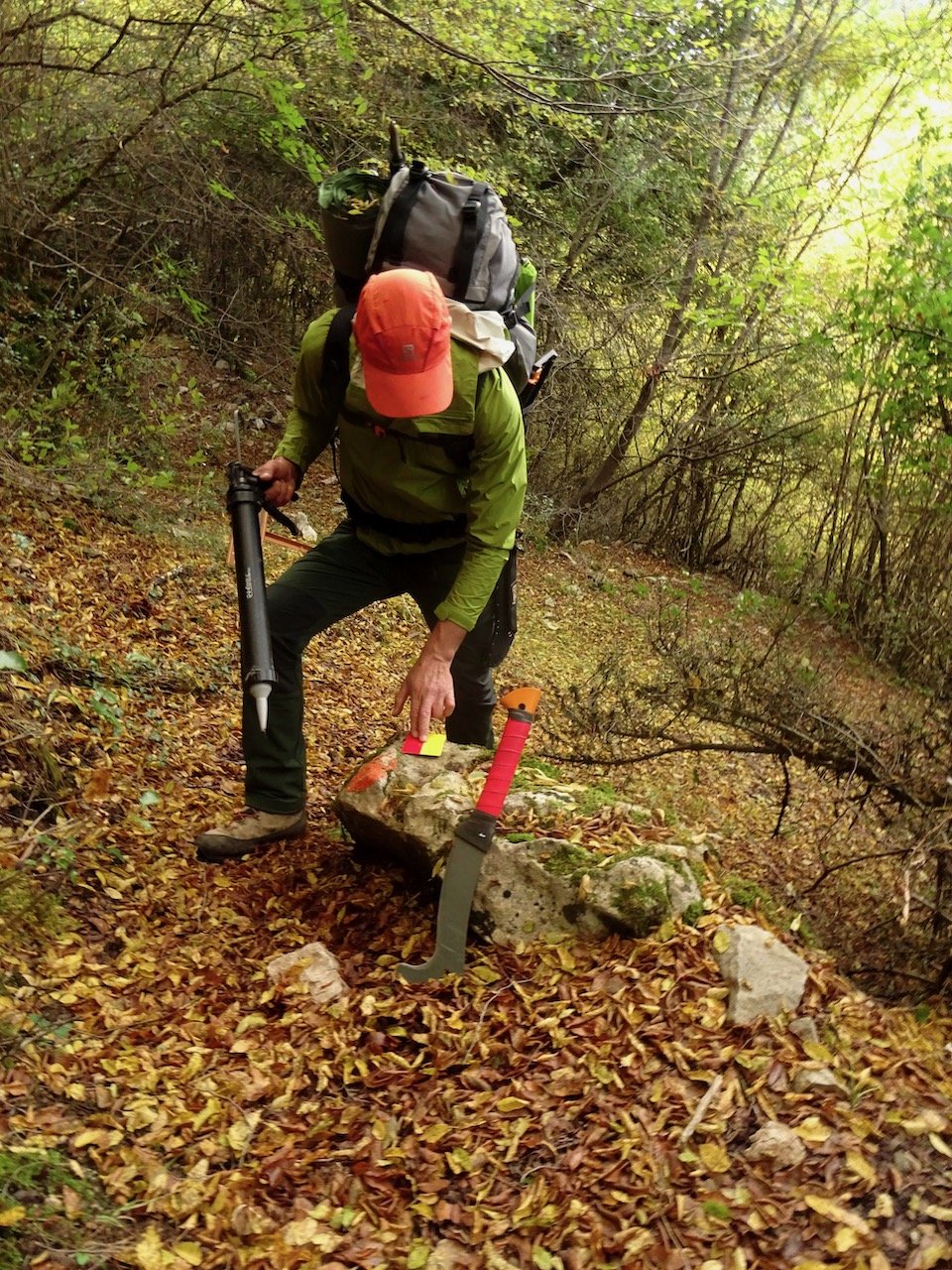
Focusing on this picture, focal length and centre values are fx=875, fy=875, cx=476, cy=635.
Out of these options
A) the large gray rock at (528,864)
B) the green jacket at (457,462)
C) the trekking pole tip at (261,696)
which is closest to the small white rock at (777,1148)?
the large gray rock at (528,864)

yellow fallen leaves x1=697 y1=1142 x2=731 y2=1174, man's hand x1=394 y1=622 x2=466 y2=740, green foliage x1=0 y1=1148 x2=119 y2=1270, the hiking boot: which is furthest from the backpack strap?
green foliage x1=0 y1=1148 x2=119 y2=1270

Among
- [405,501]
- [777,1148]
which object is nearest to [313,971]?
[777,1148]

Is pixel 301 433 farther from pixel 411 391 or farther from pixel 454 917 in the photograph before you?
pixel 454 917

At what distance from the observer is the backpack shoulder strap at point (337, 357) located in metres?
3.14

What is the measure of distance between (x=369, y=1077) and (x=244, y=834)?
1285mm

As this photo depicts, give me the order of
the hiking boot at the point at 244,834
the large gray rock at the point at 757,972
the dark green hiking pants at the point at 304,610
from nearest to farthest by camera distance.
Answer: the large gray rock at the point at 757,972 → the dark green hiking pants at the point at 304,610 → the hiking boot at the point at 244,834

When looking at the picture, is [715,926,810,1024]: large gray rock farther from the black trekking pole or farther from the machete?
the black trekking pole

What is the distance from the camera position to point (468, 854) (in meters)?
2.91

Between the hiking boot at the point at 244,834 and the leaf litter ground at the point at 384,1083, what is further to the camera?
the hiking boot at the point at 244,834

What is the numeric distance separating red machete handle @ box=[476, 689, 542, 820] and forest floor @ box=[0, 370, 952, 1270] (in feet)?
1.65

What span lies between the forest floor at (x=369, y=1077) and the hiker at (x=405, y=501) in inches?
20.2

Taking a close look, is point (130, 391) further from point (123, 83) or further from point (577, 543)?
point (577, 543)

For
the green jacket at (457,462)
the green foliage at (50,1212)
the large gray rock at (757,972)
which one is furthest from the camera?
the green jacket at (457,462)

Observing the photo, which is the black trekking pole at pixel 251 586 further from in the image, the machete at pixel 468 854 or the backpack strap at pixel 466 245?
the backpack strap at pixel 466 245
